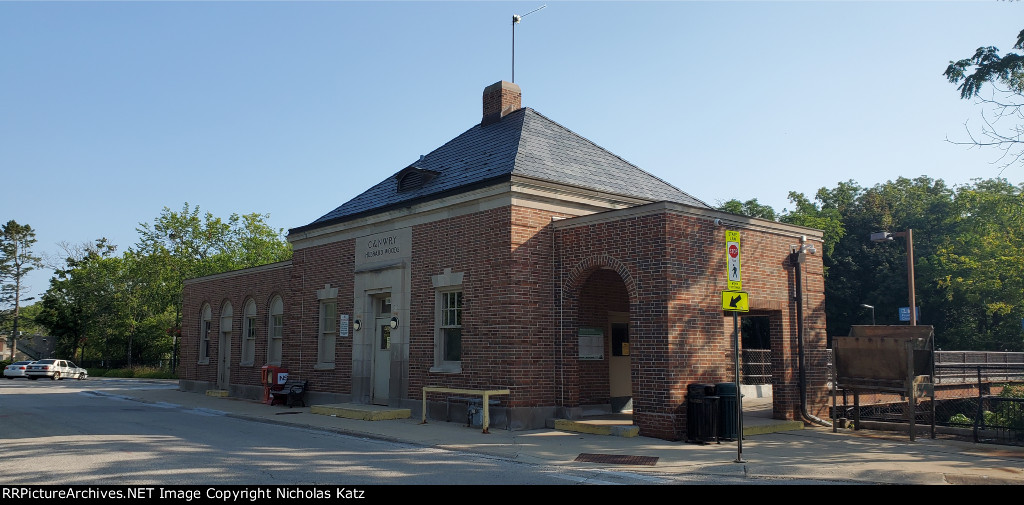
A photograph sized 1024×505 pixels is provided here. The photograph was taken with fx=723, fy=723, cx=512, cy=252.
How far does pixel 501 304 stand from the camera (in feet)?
50.8

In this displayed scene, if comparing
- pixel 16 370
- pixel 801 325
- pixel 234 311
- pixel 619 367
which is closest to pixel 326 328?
pixel 234 311

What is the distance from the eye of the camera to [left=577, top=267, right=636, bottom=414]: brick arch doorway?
16594 millimetres

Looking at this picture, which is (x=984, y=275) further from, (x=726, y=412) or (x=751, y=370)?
(x=726, y=412)

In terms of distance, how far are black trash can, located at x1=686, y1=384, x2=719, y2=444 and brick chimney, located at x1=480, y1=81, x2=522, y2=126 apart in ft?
36.9

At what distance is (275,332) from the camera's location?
80.4 feet

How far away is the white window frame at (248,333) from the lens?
2573cm

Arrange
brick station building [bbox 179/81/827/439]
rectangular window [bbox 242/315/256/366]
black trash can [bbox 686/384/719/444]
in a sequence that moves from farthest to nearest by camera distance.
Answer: rectangular window [bbox 242/315/256/366], brick station building [bbox 179/81/827/439], black trash can [bbox 686/384/719/444]

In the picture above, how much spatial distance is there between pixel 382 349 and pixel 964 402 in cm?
1848

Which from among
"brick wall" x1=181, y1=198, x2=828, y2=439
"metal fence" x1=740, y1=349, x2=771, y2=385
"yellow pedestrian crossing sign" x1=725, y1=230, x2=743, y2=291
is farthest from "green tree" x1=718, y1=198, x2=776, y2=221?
"yellow pedestrian crossing sign" x1=725, y1=230, x2=743, y2=291

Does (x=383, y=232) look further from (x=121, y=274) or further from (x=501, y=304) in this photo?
(x=121, y=274)

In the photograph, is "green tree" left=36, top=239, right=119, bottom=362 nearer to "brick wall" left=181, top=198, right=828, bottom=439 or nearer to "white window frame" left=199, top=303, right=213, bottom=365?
"white window frame" left=199, top=303, right=213, bottom=365

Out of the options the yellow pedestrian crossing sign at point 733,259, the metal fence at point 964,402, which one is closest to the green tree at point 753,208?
the metal fence at point 964,402

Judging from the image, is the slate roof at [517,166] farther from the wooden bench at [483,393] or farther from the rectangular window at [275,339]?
the wooden bench at [483,393]

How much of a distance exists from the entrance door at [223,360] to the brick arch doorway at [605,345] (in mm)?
16040
